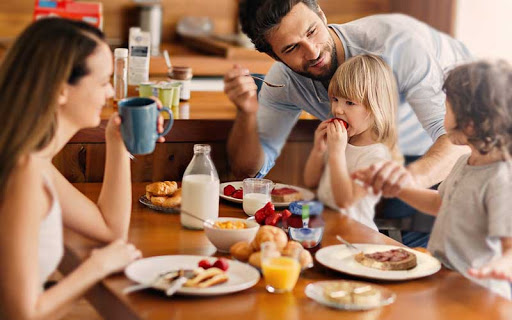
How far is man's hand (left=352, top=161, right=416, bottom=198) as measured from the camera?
1587mm

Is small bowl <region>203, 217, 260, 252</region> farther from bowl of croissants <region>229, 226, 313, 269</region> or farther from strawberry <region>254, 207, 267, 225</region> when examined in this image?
strawberry <region>254, 207, 267, 225</region>

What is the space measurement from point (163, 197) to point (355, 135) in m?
0.45

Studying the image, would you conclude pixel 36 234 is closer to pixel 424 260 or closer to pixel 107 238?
pixel 107 238

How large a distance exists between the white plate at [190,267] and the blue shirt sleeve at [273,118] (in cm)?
83

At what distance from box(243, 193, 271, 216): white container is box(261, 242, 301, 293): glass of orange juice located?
44 cm

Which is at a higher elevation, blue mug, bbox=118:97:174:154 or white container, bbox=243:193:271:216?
blue mug, bbox=118:97:174:154

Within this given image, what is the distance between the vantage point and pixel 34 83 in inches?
51.7

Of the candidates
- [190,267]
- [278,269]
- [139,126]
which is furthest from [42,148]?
[278,269]

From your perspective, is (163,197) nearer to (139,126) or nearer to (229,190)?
(229,190)

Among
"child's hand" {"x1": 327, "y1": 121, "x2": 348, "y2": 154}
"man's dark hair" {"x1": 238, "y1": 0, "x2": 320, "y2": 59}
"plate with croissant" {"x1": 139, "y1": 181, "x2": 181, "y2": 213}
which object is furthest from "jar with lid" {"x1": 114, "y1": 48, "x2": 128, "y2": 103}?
"child's hand" {"x1": 327, "y1": 121, "x2": 348, "y2": 154}

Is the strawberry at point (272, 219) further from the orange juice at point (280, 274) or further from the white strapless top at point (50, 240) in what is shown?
the white strapless top at point (50, 240)

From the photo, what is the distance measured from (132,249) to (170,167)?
0.92 metres

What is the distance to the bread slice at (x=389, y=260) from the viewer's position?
4.78ft

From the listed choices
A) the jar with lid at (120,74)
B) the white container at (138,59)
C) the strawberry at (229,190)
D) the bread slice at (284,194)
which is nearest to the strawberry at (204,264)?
the bread slice at (284,194)
